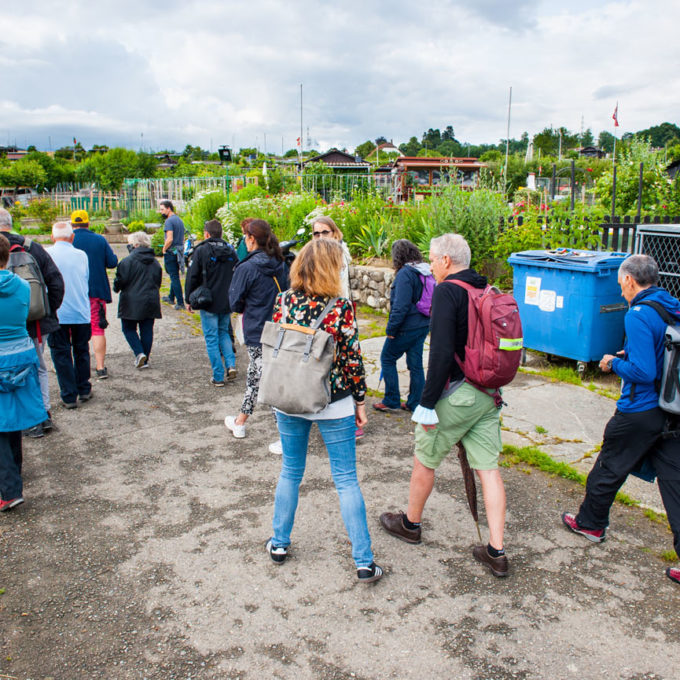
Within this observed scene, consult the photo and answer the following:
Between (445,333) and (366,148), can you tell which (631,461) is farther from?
(366,148)

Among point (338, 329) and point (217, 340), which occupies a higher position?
point (338, 329)

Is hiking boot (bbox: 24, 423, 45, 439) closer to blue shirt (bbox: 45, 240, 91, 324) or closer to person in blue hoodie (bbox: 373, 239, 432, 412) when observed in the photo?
blue shirt (bbox: 45, 240, 91, 324)

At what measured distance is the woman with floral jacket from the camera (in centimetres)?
304

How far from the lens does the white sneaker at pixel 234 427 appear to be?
5.24 meters

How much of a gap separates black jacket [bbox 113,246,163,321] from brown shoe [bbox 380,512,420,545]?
436cm

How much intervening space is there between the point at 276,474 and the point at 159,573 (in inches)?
53.0

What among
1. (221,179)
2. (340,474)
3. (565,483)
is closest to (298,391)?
(340,474)

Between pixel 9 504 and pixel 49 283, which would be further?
pixel 49 283

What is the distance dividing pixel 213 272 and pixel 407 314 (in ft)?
7.77

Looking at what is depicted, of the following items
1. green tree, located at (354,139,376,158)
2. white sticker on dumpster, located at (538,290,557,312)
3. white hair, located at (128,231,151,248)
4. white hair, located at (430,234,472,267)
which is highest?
green tree, located at (354,139,376,158)

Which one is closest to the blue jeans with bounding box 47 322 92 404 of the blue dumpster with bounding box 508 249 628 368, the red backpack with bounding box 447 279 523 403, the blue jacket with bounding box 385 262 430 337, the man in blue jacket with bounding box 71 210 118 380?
the man in blue jacket with bounding box 71 210 118 380

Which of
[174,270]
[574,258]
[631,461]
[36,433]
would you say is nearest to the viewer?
[631,461]

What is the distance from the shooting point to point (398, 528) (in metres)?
3.65

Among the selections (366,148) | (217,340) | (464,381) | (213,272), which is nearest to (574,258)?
(464,381)
